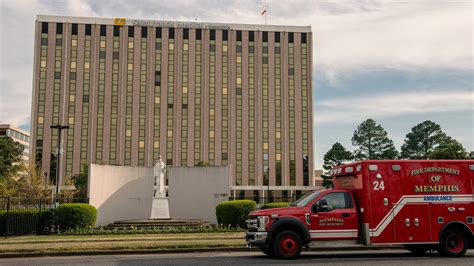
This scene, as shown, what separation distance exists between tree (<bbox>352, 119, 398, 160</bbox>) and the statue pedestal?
5937cm

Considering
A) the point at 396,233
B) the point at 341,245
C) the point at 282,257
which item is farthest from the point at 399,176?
the point at 282,257

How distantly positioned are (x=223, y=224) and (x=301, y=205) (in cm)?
1460

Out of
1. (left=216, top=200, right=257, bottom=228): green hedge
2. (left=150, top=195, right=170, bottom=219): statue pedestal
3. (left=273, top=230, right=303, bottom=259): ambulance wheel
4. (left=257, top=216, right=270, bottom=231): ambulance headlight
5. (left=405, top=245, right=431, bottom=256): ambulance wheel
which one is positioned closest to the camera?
(left=273, top=230, right=303, bottom=259): ambulance wheel

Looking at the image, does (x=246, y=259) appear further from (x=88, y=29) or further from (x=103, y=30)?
(x=88, y=29)

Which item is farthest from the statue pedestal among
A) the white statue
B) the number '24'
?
the number '24'

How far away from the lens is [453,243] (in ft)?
50.8

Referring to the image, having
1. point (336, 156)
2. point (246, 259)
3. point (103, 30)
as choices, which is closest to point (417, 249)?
point (246, 259)

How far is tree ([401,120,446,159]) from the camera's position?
293ft

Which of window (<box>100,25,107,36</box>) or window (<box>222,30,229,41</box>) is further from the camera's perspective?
window (<box>222,30,229,41</box>)

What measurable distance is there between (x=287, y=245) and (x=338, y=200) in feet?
6.93

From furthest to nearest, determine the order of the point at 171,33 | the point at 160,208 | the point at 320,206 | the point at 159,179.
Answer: the point at 171,33 < the point at 159,179 < the point at 160,208 < the point at 320,206

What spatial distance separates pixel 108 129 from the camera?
8931cm

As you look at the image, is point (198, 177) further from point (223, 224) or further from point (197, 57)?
point (197, 57)

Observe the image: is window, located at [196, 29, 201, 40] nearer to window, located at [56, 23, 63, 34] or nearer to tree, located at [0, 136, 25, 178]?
window, located at [56, 23, 63, 34]
